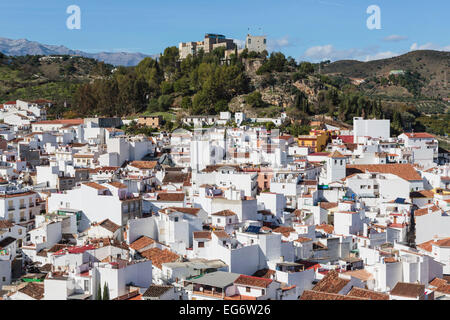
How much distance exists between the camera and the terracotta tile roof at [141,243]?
1149 centimetres

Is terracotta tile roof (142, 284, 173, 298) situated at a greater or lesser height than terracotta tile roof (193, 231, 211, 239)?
lesser

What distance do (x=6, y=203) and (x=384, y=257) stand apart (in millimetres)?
9143

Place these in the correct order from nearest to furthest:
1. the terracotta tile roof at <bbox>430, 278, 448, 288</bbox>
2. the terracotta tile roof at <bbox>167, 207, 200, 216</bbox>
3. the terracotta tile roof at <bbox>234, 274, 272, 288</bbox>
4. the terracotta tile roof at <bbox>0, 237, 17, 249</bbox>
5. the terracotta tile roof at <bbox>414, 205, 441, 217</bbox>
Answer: the terracotta tile roof at <bbox>234, 274, 272, 288</bbox> → the terracotta tile roof at <bbox>430, 278, 448, 288</bbox> → the terracotta tile roof at <bbox>0, 237, 17, 249</bbox> → the terracotta tile roof at <bbox>167, 207, 200, 216</bbox> → the terracotta tile roof at <bbox>414, 205, 441, 217</bbox>

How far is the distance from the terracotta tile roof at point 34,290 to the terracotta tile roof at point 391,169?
1130 cm

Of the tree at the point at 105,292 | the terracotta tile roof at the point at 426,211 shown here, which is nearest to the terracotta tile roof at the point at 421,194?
the terracotta tile roof at the point at 426,211

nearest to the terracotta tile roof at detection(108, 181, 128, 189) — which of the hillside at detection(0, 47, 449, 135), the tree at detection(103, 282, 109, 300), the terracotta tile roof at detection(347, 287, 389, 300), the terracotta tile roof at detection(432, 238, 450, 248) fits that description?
the tree at detection(103, 282, 109, 300)

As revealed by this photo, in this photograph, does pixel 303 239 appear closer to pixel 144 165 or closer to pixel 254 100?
pixel 144 165

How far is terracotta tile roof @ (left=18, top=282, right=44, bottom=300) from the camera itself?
8.94 metres

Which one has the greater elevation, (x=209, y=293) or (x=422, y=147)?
(x=422, y=147)

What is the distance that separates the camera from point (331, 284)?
9.37m

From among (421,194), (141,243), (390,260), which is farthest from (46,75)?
(390,260)

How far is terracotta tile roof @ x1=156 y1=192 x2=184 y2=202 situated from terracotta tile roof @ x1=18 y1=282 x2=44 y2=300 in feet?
16.7

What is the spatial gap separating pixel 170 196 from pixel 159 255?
3371mm

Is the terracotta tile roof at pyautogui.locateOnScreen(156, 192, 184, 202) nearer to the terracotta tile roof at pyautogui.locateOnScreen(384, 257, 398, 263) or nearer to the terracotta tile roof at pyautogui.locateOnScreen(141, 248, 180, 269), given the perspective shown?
the terracotta tile roof at pyautogui.locateOnScreen(141, 248, 180, 269)
